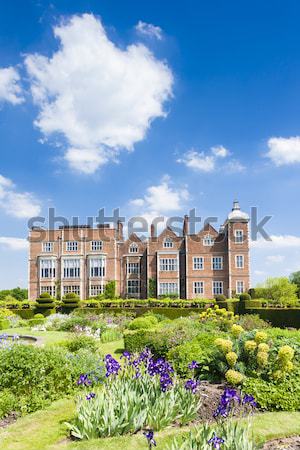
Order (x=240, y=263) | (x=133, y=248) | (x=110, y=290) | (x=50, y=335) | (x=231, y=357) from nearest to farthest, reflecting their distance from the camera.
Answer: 1. (x=231, y=357)
2. (x=50, y=335)
3. (x=240, y=263)
4. (x=110, y=290)
5. (x=133, y=248)

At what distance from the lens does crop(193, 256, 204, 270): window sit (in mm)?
41500

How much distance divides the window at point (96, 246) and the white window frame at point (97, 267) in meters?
1.18

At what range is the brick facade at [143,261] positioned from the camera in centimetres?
4081

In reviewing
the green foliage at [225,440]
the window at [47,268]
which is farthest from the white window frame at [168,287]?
the green foliage at [225,440]

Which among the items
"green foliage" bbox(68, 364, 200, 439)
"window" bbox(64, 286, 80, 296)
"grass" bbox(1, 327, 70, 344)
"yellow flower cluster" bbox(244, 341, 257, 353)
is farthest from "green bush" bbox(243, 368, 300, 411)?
"window" bbox(64, 286, 80, 296)

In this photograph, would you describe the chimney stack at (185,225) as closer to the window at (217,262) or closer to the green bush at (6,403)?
the window at (217,262)

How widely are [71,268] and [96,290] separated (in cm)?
377

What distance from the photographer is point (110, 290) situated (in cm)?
4144

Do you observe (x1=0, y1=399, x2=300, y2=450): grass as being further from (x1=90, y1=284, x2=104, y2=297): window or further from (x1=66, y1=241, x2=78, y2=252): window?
(x1=66, y1=241, x2=78, y2=252): window

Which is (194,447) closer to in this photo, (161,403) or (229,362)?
(161,403)

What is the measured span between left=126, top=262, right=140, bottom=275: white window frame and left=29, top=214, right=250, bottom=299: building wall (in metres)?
0.11

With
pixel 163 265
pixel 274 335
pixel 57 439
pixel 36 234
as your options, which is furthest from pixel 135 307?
pixel 57 439

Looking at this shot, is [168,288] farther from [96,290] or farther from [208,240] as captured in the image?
[96,290]

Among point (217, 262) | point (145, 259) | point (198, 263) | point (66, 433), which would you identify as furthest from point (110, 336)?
point (145, 259)
